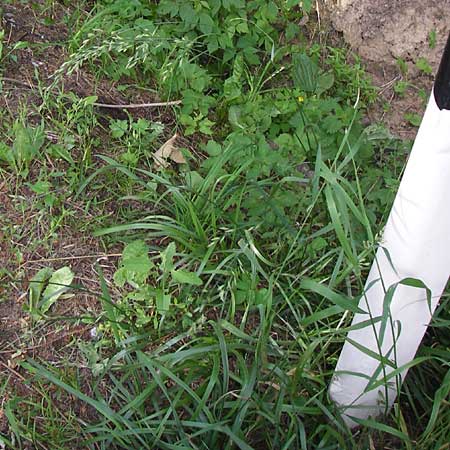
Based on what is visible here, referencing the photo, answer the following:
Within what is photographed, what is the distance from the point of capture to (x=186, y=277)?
6.82 ft

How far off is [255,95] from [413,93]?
69 centimetres

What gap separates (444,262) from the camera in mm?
1688

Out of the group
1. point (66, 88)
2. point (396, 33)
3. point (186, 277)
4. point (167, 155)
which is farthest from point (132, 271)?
point (396, 33)

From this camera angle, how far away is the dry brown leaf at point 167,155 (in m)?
2.43

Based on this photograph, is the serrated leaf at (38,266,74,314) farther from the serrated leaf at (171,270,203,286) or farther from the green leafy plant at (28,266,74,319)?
the serrated leaf at (171,270,203,286)

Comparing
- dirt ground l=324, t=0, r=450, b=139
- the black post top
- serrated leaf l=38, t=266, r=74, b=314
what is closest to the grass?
serrated leaf l=38, t=266, r=74, b=314

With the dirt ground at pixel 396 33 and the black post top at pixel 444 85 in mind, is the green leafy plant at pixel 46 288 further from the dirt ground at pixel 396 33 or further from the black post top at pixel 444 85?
the dirt ground at pixel 396 33

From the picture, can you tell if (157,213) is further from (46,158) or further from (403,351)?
(403,351)

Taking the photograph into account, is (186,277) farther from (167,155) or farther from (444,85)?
(444,85)

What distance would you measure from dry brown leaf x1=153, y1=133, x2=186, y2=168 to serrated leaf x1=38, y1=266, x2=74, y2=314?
0.48m

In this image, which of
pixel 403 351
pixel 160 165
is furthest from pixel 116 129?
pixel 403 351

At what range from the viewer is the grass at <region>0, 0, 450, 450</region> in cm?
194

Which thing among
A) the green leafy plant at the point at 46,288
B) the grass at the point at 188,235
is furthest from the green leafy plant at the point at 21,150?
the green leafy plant at the point at 46,288

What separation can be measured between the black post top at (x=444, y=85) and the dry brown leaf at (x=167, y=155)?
1134 mm
